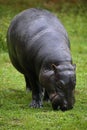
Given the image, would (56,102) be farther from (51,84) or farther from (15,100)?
(15,100)

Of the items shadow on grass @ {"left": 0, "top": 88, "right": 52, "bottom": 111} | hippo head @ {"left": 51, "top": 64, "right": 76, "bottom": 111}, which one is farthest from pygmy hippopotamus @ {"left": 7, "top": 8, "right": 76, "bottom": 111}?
shadow on grass @ {"left": 0, "top": 88, "right": 52, "bottom": 111}

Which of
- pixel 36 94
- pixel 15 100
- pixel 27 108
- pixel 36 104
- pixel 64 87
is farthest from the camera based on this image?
pixel 15 100

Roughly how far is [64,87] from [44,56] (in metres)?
0.80

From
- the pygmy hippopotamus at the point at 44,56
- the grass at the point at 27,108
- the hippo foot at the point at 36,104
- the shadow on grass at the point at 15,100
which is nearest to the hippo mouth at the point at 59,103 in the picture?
the pygmy hippopotamus at the point at 44,56

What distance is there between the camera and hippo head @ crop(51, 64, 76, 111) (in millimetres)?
7855

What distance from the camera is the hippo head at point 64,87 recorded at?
25.8 feet

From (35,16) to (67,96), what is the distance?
2.11m

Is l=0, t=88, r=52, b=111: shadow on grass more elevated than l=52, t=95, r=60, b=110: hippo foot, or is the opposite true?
l=52, t=95, r=60, b=110: hippo foot

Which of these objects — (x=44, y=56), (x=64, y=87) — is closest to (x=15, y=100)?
(x=44, y=56)

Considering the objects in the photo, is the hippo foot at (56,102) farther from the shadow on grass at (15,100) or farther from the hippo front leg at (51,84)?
the shadow on grass at (15,100)

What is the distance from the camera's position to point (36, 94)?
8.99 meters

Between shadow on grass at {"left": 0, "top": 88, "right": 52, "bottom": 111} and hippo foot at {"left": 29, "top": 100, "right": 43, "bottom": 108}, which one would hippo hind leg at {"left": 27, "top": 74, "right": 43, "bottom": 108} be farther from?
shadow on grass at {"left": 0, "top": 88, "right": 52, "bottom": 111}

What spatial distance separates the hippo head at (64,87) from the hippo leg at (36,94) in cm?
87

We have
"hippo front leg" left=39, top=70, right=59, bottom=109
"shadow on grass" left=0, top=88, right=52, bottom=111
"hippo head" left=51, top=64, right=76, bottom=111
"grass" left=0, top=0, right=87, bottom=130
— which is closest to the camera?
"grass" left=0, top=0, right=87, bottom=130
